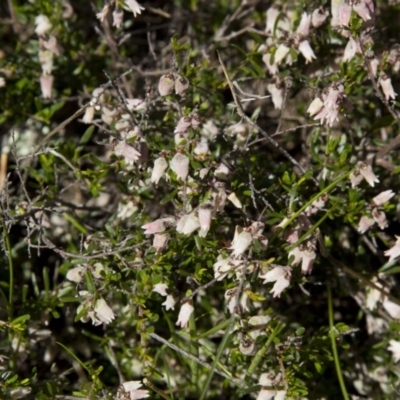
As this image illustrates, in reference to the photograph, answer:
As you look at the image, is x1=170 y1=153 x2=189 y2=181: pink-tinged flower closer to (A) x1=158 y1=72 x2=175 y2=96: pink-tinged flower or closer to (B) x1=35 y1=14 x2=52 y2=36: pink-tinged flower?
(A) x1=158 y1=72 x2=175 y2=96: pink-tinged flower

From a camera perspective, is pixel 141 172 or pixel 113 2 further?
pixel 113 2

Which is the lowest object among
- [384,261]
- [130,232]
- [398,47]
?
[384,261]

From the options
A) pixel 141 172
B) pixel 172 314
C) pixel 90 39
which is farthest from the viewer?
pixel 90 39

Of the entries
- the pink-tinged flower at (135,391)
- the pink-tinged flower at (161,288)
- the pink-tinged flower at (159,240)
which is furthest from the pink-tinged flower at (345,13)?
the pink-tinged flower at (135,391)

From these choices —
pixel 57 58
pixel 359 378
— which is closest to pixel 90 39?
pixel 57 58

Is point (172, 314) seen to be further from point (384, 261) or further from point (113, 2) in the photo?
point (113, 2)

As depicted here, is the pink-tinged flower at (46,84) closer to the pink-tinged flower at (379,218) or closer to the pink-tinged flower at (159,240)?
the pink-tinged flower at (159,240)

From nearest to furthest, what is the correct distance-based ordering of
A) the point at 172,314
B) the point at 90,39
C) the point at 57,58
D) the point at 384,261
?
the point at 172,314, the point at 384,261, the point at 57,58, the point at 90,39
